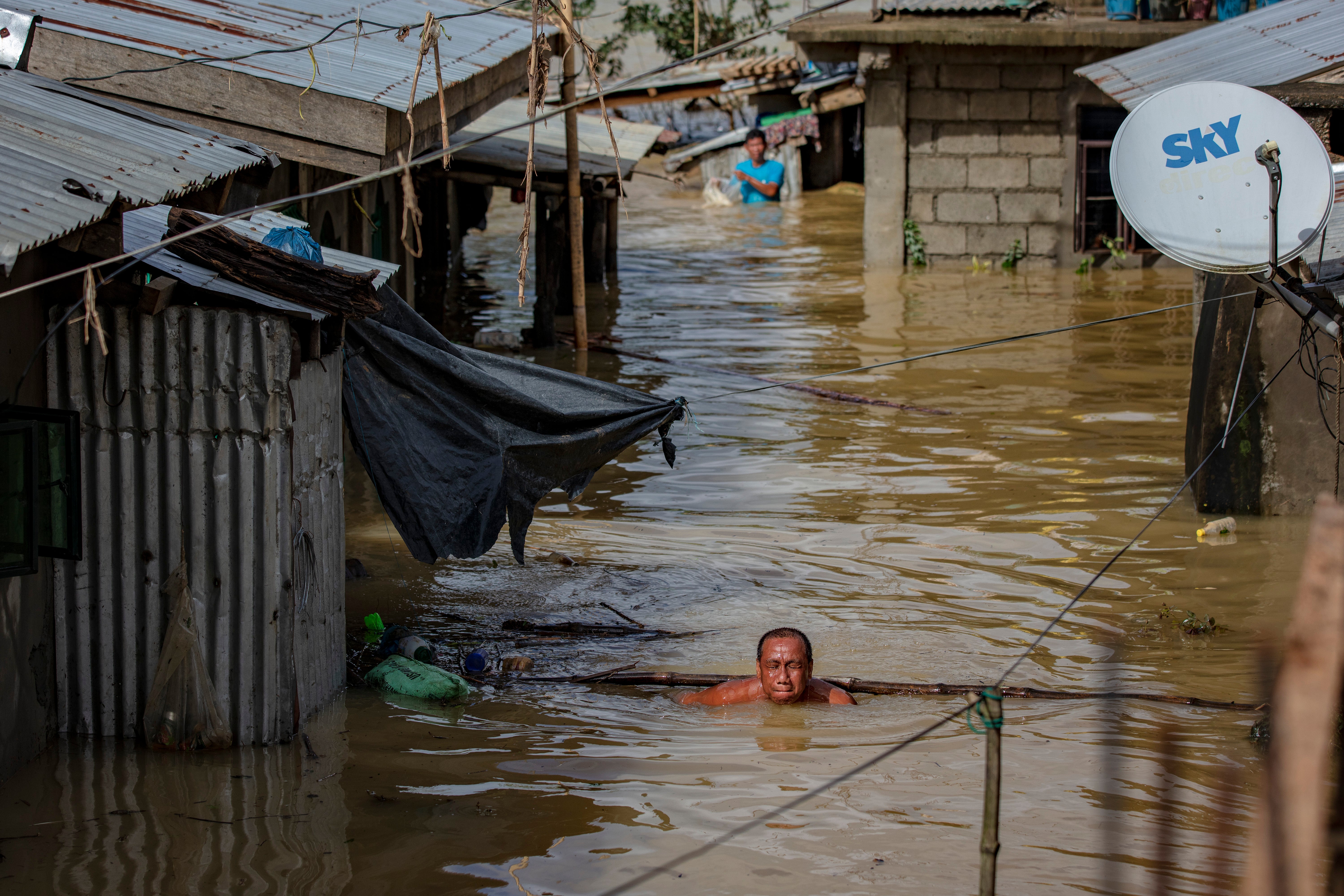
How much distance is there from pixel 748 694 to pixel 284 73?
14.2 ft

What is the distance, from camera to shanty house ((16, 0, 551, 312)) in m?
6.75

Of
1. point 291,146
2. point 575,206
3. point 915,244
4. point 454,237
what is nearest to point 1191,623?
point 291,146

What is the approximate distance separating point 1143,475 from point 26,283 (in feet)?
24.9

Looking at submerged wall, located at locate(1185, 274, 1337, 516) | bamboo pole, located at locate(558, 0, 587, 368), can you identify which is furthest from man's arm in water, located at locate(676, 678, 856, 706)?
bamboo pole, located at locate(558, 0, 587, 368)

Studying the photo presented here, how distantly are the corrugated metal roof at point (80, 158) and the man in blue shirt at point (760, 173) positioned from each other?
2064cm

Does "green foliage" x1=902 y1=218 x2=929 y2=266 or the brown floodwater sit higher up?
"green foliage" x1=902 y1=218 x2=929 y2=266

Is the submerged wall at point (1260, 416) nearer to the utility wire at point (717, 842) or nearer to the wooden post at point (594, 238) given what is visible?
the utility wire at point (717, 842)

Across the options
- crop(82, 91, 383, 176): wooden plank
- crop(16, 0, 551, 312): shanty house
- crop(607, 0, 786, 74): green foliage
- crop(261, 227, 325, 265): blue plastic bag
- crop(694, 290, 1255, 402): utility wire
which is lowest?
crop(694, 290, 1255, 402): utility wire

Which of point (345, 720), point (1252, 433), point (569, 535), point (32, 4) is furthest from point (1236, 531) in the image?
point (32, 4)

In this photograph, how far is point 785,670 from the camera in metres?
5.62

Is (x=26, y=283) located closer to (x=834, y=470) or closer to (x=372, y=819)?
(x=372, y=819)

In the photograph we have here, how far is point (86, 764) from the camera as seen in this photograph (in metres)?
4.69

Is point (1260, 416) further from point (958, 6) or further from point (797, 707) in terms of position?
point (958, 6)

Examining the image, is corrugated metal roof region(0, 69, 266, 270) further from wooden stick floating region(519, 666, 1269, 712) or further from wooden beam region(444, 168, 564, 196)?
wooden beam region(444, 168, 564, 196)
